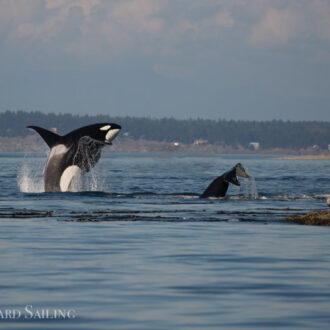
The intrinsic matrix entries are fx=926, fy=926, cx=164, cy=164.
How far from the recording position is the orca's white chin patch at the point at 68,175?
30.4m

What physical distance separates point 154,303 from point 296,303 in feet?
5.93

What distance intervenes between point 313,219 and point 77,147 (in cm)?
1004

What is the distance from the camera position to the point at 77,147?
2988cm

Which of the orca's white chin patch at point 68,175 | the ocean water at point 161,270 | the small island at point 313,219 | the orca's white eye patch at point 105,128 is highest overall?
the orca's white eye patch at point 105,128

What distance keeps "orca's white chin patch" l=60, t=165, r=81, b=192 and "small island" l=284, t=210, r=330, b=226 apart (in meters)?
9.45

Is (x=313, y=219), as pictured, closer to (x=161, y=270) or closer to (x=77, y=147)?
(x=161, y=270)

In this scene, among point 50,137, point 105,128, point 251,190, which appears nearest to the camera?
point 105,128

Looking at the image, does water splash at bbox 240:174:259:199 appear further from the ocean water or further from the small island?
the ocean water

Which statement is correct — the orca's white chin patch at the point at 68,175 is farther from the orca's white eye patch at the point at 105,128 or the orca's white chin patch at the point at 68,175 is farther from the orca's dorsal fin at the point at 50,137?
the orca's white eye patch at the point at 105,128

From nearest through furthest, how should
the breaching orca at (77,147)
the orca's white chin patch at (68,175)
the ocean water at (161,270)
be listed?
the ocean water at (161,270) → the breaching orca at (77,147) → the orca's white chin patch at (68,175)

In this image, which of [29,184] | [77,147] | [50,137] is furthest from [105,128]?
[29,184]

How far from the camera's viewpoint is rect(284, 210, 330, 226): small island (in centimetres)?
2219

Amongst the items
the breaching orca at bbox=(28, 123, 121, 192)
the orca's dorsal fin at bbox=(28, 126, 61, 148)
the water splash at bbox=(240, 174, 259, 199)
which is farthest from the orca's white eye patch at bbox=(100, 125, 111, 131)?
the water splash at bbox=(240, 174, 259, 199)

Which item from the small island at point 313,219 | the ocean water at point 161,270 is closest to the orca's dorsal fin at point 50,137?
the ocean water at point 161,270
